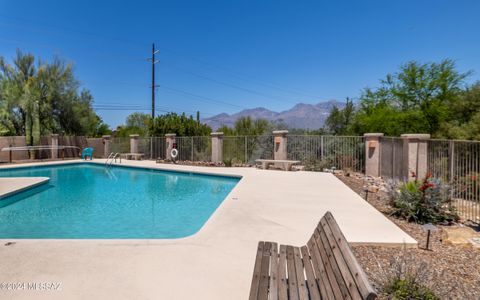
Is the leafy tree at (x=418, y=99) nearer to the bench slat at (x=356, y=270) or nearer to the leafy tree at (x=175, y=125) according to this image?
the leafy tree at (x=175, y=125)

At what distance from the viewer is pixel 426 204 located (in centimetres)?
500

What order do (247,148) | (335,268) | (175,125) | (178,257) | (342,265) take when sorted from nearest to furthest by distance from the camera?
(342,265) < (335,268) < (178,257) < (247,148) < (175,125)

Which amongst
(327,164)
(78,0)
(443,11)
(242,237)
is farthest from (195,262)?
(78,0)

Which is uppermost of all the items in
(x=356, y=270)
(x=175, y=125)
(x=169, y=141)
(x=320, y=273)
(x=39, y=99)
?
(x=39, y=99)

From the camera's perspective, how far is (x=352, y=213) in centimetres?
529

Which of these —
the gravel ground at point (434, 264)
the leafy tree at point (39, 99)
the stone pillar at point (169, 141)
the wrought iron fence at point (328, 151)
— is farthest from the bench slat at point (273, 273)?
the leafy tree at point (39, 99)

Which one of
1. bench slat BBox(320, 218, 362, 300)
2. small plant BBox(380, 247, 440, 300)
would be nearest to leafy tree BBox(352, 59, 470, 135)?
small plant BBox(380, 247, 440, 300)

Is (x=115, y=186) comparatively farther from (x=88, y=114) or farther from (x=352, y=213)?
(x=88, y=114)

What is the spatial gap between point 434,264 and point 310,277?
6.90 ft

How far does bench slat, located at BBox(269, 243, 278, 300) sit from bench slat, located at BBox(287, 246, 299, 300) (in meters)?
0.11

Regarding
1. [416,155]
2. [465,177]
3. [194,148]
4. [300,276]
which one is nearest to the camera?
[300,276]

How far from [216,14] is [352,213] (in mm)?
19367

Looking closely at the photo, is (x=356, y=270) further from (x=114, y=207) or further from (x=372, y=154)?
(x=372, y=154)

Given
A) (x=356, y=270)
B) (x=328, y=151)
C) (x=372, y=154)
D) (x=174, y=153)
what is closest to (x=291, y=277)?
(x=356, y=270)
